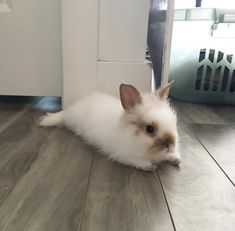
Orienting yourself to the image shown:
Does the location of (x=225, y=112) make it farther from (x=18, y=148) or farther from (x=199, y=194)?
(x=18, y=148)

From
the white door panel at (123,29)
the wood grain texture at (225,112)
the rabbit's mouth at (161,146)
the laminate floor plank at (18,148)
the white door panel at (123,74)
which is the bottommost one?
the wood grain texture at (225,112)

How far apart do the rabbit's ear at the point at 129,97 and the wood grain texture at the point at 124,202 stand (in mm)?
196

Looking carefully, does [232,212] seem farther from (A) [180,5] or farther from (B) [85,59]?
(A) [180,5]

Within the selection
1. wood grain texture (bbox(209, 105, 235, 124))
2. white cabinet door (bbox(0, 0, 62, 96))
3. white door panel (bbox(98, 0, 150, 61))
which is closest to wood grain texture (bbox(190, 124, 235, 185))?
wood grain texture (bbox(209, 105, 235, 124))

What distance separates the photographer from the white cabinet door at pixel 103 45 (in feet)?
4.09

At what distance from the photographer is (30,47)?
4.61 ft

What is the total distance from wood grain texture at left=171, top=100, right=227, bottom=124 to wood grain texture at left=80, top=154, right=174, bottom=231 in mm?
658

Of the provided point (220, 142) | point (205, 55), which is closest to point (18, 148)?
point (220, 142)

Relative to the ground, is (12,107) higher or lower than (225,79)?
lower

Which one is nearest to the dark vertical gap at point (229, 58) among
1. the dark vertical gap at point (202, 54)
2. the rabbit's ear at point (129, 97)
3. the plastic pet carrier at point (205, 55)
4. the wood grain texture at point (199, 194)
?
the plastic pet carrier at point (205, 55)

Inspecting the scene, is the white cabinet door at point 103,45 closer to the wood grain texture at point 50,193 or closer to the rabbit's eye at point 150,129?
the wood grain texture at point 50,193

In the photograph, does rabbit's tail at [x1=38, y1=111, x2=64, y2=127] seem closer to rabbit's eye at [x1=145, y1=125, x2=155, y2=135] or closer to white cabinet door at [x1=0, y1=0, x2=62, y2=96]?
white cabinet door at [x1=0, y1=0, x2=62, y2=96]

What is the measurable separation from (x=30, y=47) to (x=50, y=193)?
90 cm

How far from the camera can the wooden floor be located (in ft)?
2.03
